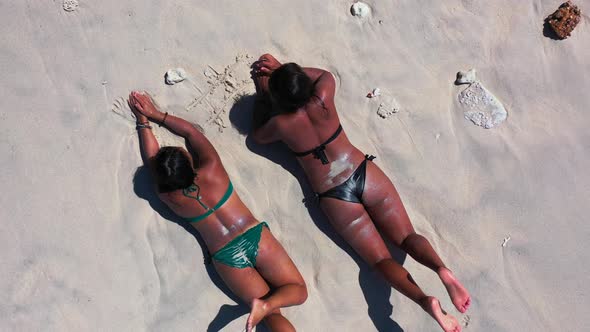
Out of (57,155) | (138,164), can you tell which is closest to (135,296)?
(138,164)

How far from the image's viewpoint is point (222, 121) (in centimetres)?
433

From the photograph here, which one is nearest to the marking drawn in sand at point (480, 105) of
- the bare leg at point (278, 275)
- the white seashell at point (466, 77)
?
the white seashell at point (466, 77)

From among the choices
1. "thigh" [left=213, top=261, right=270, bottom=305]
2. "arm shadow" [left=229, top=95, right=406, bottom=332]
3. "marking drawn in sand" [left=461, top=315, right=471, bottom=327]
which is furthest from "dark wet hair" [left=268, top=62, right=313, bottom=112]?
"marking drawn in sand" [left=461, top=315, right=471, bottom=327]

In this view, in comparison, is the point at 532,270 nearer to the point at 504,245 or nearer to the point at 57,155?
the point at 504,245

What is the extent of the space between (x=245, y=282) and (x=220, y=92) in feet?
5.78

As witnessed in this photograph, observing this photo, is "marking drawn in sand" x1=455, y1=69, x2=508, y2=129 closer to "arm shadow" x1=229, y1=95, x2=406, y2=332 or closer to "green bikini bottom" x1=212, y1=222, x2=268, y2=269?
"arm shadow" x1=229, y1=95, x2=406, y2=332

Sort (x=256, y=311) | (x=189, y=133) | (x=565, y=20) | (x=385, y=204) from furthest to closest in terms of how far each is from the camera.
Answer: (x=565, y=20) < (x=189, y=133) < (x=385, y=204) < (x=256, y=311)

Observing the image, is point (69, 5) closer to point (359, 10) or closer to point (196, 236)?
point (196, 236)

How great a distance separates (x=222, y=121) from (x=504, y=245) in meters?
2.93

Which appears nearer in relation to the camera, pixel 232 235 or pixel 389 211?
pixel 232 235

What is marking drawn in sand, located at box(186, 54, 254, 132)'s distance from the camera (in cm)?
433

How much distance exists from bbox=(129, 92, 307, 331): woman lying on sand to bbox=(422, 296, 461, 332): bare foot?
1.06 metres

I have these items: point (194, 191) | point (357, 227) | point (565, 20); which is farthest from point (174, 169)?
point (565, 20)

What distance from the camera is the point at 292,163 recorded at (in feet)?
14.4
